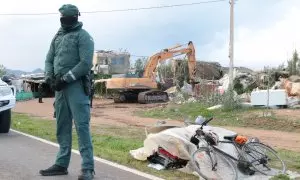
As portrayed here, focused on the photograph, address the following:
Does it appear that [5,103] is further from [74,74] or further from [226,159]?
[226,159]

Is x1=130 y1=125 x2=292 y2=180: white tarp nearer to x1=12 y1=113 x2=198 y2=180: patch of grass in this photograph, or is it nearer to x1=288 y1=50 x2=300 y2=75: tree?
x1=12 y1=113 x2=198 y2=180: patch of grass

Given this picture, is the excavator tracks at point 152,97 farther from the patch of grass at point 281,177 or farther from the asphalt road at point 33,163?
the patch of grass at point 281,177

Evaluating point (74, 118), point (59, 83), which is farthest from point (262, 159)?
point (59, 83)

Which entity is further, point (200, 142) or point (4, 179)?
point (200, 142)

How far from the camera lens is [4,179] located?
21.8 ft

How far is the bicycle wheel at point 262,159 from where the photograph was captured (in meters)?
7.09

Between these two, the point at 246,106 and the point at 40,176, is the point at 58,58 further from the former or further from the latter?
the point at 246,106

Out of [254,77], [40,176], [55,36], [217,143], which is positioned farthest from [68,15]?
[254,77]

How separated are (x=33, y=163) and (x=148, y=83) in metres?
22.5

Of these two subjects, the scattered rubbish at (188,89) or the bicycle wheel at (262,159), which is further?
the scattered rubbish at (188,89)

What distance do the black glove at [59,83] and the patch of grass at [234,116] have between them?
10820mm

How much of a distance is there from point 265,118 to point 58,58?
12.0 metres

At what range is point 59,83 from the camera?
21.2 ft

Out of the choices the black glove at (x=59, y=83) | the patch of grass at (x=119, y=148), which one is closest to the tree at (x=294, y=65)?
the patch of grass at (x=119, y=148)
